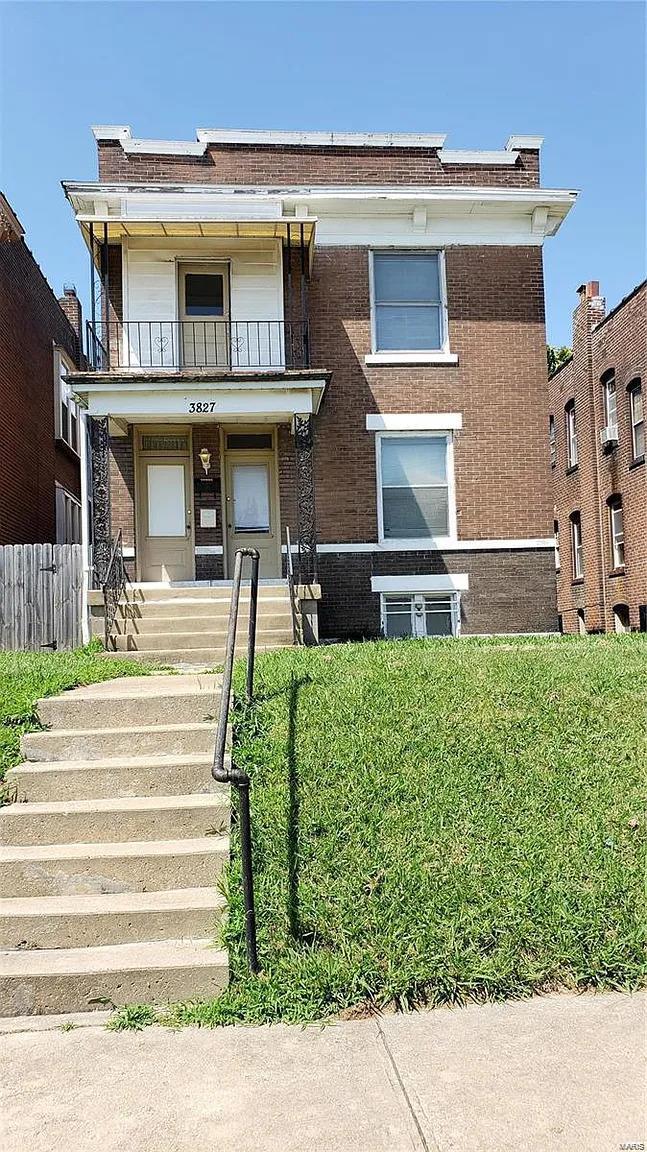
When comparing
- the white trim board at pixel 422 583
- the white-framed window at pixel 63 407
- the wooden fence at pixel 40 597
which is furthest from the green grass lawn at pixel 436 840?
the white-framed window at pixel 63 407

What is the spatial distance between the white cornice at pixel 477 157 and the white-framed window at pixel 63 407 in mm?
10277

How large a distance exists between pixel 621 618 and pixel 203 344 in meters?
13.7

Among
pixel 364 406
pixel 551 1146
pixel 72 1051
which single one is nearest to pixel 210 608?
pixel 364 406

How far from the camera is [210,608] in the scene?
11.9 meters

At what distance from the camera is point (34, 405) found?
64.5ft

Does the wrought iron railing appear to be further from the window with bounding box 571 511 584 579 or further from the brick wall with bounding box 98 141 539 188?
the window with bounding box 571 511 584 579

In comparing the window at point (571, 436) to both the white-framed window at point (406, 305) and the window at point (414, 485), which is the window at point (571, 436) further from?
the window at point (414, 485)

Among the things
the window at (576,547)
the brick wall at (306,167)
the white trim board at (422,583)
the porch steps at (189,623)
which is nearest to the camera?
the porch steps at (189,623)

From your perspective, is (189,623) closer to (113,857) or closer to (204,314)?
(204,314)

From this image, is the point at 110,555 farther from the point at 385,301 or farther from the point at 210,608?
the point at 385,301

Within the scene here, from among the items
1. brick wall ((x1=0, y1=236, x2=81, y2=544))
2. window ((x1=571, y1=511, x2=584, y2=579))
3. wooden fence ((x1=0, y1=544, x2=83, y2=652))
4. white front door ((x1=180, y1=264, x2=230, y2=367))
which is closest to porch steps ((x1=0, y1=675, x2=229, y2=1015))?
wooden fence ((x1=0, y1=544, x2=83, y2=652))

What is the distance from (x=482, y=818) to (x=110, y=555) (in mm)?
8216

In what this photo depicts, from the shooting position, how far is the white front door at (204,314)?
14625 mm

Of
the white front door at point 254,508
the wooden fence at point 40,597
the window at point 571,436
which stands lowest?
the wooden fence at point 40,597
